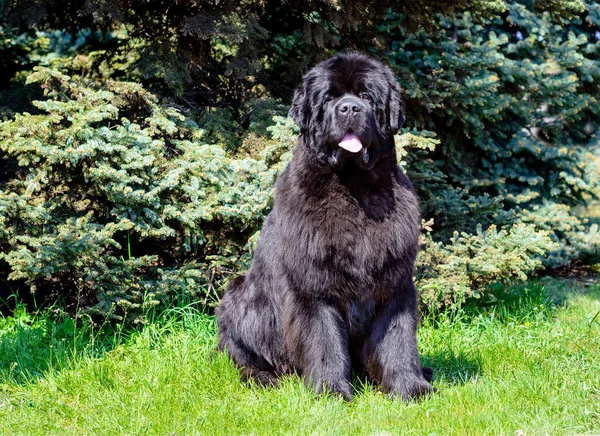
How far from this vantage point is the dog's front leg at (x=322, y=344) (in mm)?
3322

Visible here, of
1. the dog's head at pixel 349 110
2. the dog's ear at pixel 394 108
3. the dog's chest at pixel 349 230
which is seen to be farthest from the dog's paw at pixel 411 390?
the dog's ear at pixel 394 108

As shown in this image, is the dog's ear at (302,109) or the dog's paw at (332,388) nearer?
the dog's paw at (332,388)

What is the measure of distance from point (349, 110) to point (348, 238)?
0.61m

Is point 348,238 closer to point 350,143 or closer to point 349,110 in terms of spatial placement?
point 350,143

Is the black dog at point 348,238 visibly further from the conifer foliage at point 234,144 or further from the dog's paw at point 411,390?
the conifer foliage at point 234,144

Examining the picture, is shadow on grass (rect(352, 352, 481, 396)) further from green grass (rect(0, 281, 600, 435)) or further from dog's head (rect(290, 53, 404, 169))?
dog's head (rect(290, 53, 404, 169))

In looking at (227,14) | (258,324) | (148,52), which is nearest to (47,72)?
(148,52)

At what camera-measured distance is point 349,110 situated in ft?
10.6

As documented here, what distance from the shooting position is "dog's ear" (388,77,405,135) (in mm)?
3420

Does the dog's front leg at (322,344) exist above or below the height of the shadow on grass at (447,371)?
above

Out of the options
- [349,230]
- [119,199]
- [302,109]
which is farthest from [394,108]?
[119,199]

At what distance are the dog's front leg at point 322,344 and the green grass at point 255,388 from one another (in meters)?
0.09

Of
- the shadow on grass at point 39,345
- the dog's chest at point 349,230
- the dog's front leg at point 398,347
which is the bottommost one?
the shadow on grass at point 39,345

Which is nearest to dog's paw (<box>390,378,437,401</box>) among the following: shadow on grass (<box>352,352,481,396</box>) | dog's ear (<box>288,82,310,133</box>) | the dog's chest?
shadow on grass (<box>352,352,481,396</box>)
